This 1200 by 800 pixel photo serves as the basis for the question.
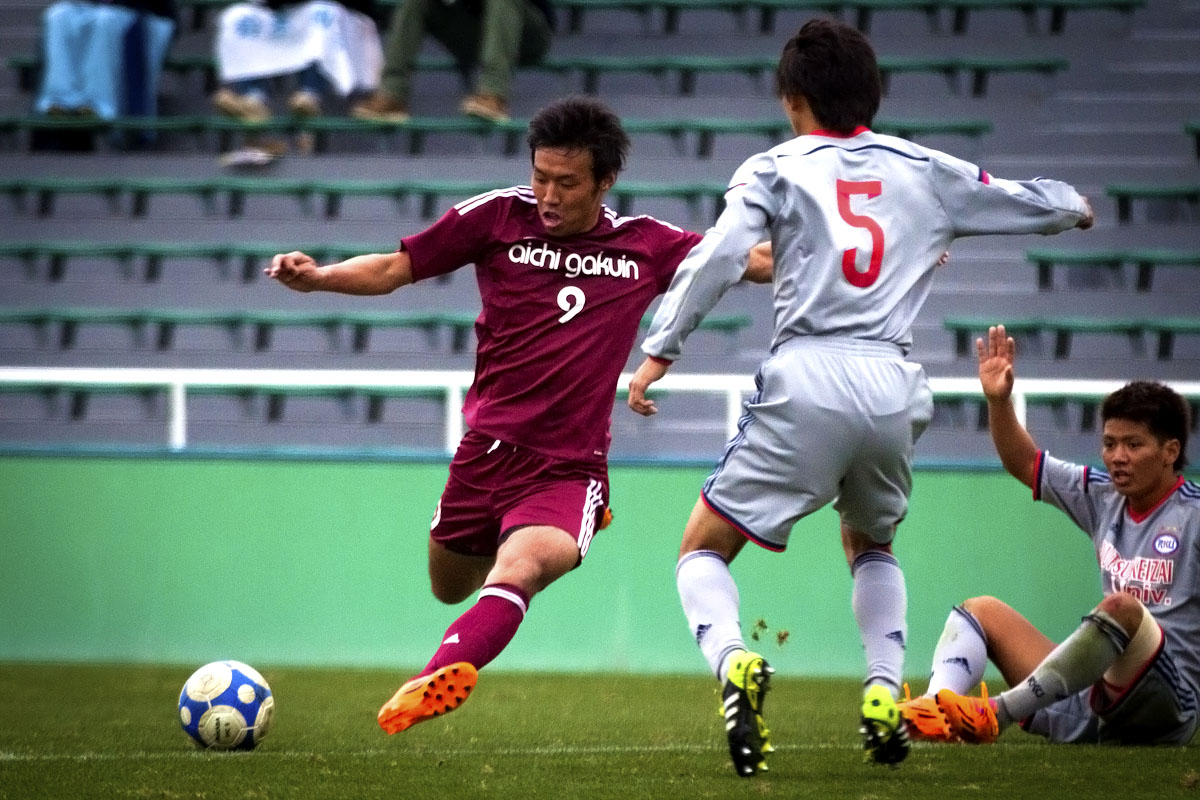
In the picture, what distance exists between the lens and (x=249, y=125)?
10.7 m

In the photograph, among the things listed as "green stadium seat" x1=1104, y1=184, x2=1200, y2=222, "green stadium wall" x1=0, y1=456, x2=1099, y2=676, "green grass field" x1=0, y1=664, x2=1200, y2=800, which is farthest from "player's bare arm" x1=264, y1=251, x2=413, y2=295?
"green stadium seat" x1=1104, y1=184, x2=1200, y2=222

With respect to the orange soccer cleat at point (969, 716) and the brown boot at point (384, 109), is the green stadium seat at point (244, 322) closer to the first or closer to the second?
the brown boot at point (384, 109)

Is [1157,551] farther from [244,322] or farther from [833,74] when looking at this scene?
[244,322]

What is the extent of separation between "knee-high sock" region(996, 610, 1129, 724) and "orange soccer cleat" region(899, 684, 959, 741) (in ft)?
1.00

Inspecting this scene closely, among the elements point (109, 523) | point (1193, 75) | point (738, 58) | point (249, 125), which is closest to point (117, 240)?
point (249, 125)

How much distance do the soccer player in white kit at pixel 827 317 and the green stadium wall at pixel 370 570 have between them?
3317mm

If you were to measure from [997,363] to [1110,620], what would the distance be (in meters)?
0.75

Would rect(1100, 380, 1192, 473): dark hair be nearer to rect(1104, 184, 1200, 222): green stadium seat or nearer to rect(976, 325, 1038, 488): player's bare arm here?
rect(976, 325, 1038, 488): player's bare arm

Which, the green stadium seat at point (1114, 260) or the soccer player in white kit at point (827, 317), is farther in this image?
the green stadium seat at point (1114, 260)

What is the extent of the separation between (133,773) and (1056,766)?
90.3 inches

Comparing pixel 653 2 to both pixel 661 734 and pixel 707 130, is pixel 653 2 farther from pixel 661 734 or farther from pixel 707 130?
pixel 661 734

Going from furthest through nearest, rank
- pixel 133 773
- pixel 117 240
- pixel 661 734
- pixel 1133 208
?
pixel 117 240 < pixel 1133 208 < pixel 661 734 < pixel 133 773

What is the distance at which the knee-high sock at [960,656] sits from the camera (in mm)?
4480

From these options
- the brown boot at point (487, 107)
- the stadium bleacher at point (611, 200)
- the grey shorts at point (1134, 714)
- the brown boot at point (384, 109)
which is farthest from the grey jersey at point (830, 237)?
the brown boot at point (384, 109)
